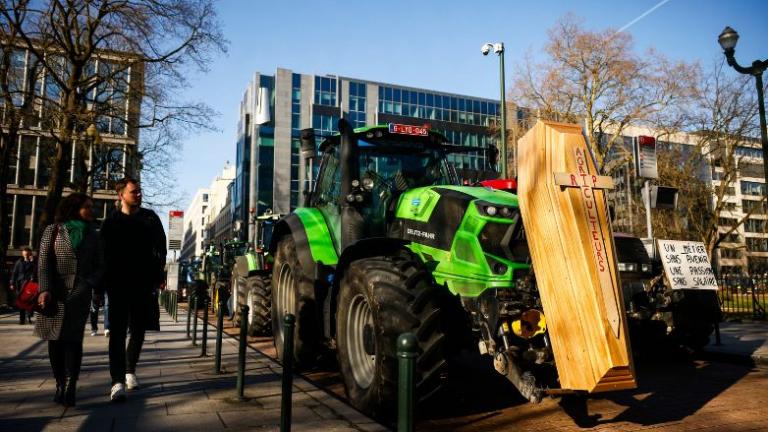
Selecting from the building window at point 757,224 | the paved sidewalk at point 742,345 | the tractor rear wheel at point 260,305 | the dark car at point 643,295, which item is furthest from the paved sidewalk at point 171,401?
the building window at point 757,224

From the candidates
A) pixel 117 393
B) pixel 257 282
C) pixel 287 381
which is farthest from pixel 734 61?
pixel 117 393

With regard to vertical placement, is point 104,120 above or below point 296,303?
above

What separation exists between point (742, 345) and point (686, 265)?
10.7 feet

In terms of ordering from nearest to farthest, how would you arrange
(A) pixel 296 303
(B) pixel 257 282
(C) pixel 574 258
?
(C) pixel 574 258
(A) pixel 296 303
(B) pixel 257 282

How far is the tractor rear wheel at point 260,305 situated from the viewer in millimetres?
10000

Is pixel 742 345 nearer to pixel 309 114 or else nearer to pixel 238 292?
pixel 238 292

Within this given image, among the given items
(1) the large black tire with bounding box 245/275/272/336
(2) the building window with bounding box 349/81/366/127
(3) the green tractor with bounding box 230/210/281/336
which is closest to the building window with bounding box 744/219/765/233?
(3) the green tractor with bounding box 230/210/281/336

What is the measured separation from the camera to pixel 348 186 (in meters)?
5.85

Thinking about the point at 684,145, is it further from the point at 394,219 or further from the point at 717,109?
the point at 394,219

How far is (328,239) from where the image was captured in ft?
21.7

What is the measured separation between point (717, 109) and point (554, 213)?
79.0 ft

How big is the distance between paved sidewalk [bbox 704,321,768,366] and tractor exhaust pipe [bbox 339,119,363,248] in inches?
247

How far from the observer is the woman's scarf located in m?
5.07

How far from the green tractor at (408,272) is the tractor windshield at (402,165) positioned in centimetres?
1
